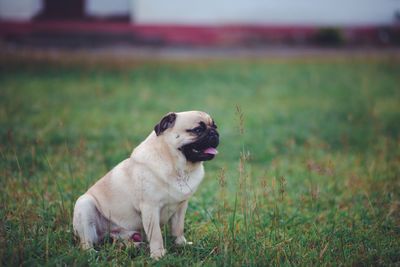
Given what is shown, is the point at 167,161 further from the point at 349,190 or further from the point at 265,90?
the point at 265,90

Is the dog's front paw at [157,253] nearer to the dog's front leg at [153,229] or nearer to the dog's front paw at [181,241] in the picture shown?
the dog's front leg at [153,229]

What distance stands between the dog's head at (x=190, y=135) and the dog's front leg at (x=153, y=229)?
566 millimetres

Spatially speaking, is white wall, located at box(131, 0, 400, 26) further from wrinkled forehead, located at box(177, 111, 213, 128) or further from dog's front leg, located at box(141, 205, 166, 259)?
dog's front leg, located at box(141, 205, 166, 259)

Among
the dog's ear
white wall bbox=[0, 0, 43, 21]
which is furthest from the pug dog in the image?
white wall bbox=[0, 0, 43, 21]

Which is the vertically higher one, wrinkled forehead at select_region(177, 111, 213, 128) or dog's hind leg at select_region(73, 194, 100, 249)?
wrinkled forehead at select_region(177, 111, 213, 128)

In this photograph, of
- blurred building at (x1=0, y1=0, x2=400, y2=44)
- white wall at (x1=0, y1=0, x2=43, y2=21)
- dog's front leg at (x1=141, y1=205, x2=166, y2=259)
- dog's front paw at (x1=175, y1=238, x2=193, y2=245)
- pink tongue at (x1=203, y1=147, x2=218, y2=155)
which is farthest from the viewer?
blurred building at (x1=0, y1=0, x2=400, y2=44)

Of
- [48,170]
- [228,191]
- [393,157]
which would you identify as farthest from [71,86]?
[393,157]

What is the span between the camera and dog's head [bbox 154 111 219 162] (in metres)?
2.85

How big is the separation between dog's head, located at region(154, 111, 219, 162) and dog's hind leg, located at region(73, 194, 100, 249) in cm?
93

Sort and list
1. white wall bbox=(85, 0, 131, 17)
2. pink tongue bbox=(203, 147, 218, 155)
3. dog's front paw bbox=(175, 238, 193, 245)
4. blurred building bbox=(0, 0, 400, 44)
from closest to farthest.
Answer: pink tongue bbox=(203, 147, 218, 155) → dog's front paw bbox=(175, 238, 193, 245) → blurred building bbox=(0, 0, 400, 44) → white wall bbox=(85, 0, 131, 17)

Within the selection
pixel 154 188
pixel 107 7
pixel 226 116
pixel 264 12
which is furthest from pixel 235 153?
pixel 107 7

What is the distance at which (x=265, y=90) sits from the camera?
10.5m

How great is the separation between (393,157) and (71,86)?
9000 mm

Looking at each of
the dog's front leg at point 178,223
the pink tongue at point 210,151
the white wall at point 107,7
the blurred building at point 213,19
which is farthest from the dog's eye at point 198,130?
the white wall at point 107,7
